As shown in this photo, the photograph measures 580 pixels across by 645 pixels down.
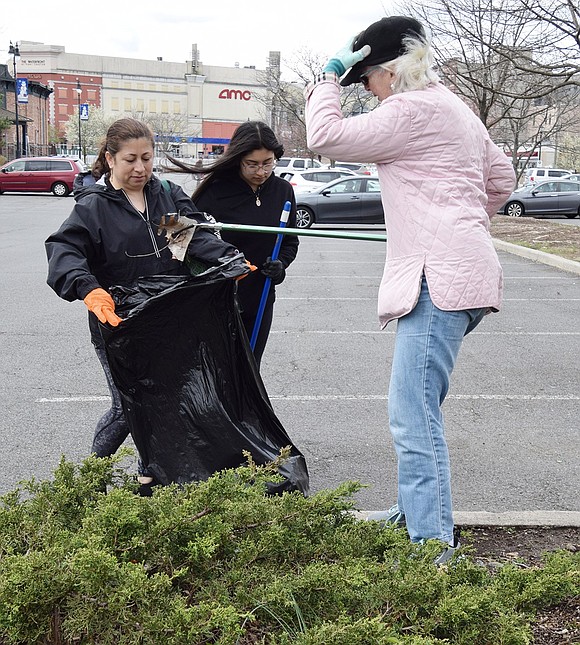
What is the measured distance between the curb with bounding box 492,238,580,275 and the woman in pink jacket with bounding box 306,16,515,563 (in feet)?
36.6

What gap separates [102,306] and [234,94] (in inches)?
5374

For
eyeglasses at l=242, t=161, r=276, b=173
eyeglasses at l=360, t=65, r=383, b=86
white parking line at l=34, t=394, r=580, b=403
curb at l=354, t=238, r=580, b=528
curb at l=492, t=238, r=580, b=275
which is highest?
eyeglasses at l=360, t=65, r=383, b=86

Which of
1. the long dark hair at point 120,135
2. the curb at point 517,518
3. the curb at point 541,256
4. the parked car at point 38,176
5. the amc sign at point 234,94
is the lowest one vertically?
the curb at point 517,518

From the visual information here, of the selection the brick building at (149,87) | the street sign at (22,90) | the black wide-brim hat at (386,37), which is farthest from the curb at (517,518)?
the brick building at (149,87)

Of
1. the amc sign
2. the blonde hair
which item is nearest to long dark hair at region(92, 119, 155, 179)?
the blonde hair

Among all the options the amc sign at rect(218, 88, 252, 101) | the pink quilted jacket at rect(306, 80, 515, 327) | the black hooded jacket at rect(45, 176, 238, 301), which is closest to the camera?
the pink quilted jacket at rect(306, 80, 515, 327)

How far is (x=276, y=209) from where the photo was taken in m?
4.42

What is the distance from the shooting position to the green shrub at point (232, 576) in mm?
2023

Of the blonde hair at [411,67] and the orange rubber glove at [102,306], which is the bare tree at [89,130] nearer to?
the orange rubber glove at [102,306]

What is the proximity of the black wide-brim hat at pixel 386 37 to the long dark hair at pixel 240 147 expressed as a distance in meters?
1.26

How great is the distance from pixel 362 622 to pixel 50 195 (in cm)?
3779

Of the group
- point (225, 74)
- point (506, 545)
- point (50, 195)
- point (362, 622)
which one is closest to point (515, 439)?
point (506, 545)

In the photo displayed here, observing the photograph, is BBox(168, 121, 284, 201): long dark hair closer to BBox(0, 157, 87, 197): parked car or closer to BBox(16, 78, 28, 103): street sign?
BBox(0, 157, 87, 197): parked car

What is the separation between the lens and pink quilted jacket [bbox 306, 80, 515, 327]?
2.83 meters
